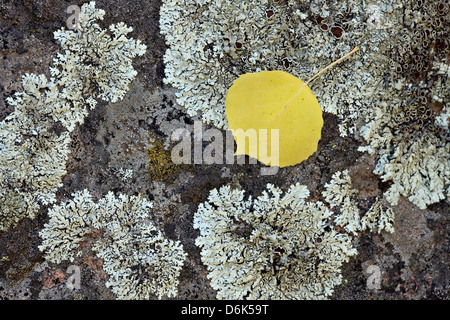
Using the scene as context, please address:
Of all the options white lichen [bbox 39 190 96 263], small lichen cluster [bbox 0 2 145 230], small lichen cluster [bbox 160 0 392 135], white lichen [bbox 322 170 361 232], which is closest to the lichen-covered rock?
small lichen cluster [bbox 0 2 145 230]

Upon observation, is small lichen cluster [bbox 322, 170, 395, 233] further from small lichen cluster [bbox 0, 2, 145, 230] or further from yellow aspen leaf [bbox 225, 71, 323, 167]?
small lichen cluster [bbox 0, 2, 145, 230]

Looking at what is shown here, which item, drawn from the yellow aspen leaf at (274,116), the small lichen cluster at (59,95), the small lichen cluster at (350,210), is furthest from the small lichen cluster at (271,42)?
the small lichen cluster at (350,210)

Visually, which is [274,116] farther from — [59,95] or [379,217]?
[59,95]

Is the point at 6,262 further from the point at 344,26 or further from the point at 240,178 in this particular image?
the point at 344,26

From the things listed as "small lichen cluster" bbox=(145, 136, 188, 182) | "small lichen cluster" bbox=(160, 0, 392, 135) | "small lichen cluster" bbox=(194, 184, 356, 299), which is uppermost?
"small lichen cluster" bbox=(160, 0, 392, 135)

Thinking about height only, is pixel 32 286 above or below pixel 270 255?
below

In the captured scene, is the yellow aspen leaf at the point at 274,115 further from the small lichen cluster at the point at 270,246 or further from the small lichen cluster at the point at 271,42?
the small lichen cluster at the point at 270,246
